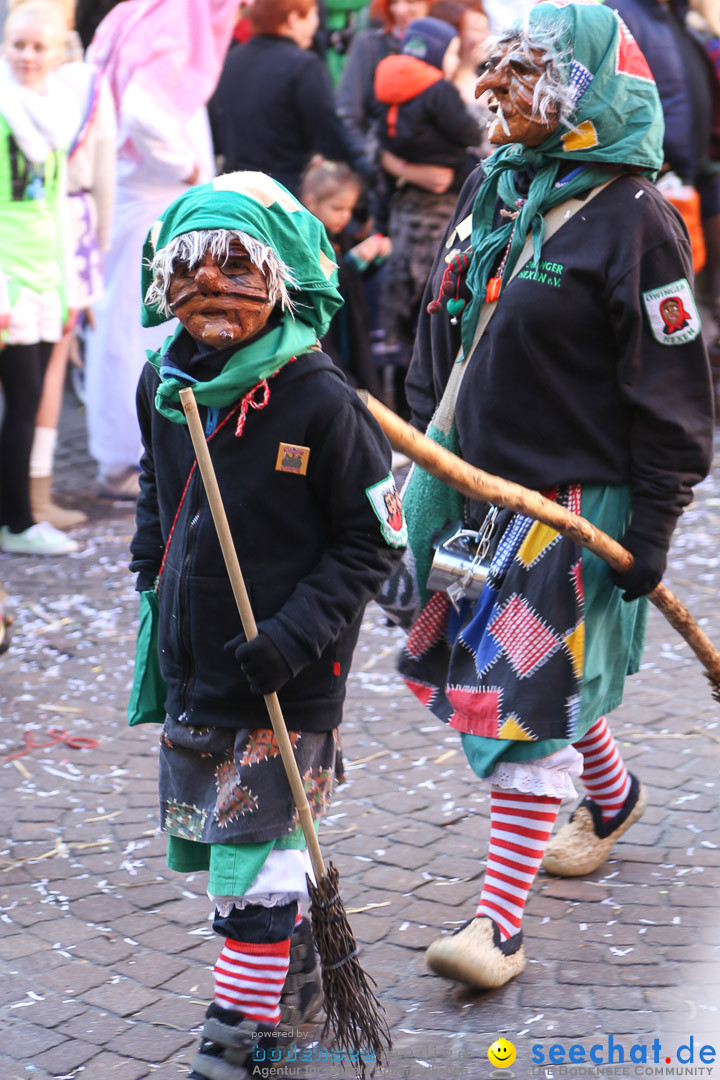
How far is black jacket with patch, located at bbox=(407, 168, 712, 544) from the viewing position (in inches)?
124

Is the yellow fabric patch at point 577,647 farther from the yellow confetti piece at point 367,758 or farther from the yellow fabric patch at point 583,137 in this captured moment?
the yellow confetti piece at point 367,758

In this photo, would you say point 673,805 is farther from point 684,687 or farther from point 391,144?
point 391,144

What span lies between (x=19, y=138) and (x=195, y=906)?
4.03 metres

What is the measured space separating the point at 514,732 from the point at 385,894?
2.60 feet

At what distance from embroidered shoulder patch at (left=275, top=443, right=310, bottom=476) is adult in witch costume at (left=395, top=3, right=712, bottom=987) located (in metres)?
0.62

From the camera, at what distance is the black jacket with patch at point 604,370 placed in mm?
3158

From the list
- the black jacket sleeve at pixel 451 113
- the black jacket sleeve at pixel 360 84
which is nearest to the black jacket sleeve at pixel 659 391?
the black jacket sleeve at pixel 451 113

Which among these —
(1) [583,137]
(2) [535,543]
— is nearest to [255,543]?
(2) [535,543]

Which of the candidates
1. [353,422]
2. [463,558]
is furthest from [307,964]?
[353,422]

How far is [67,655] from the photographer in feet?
18.7

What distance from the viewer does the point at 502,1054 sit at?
305 cm

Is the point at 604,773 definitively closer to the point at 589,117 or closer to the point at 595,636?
the point at 595,636

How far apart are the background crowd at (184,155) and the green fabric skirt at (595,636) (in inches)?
147

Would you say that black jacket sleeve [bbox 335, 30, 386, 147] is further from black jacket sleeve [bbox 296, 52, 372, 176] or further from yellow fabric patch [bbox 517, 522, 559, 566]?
yellow fabric patch [bbox 517, 522, 559, 566]
